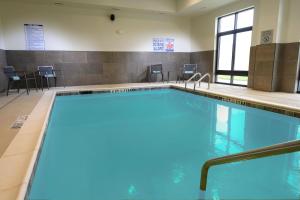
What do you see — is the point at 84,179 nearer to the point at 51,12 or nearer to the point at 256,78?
the point at 256,78

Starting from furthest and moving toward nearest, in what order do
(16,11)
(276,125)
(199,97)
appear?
(16,11), (199,97), (276,125)

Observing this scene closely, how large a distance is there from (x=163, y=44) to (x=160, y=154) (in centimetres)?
658

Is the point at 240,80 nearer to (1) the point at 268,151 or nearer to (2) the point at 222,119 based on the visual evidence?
(2) the point at 222,119

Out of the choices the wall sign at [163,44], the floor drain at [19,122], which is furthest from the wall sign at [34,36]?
the floor drain at [19,122]

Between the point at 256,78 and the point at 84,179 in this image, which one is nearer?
the point at 84,179

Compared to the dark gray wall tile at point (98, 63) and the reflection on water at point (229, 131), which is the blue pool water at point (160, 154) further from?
the dark gray wall tile at point (98, 63)

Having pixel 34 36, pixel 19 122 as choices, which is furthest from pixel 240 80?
pixel 34 36

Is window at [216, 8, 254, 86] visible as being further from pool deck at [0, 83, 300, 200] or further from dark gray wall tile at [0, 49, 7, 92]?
dark gray wall tile at [0, 49, 7, 92]

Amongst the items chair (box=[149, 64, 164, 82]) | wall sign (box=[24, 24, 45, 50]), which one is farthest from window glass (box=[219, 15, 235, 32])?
wall sign (box=[24, 24, 45, 50])

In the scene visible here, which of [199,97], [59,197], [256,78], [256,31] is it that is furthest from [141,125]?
[256,31]

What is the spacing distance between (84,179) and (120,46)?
6406mm

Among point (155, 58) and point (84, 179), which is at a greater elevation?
point (155, 58)

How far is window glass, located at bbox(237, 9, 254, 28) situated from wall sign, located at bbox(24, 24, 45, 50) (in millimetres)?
6347

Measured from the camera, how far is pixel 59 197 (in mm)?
1562
